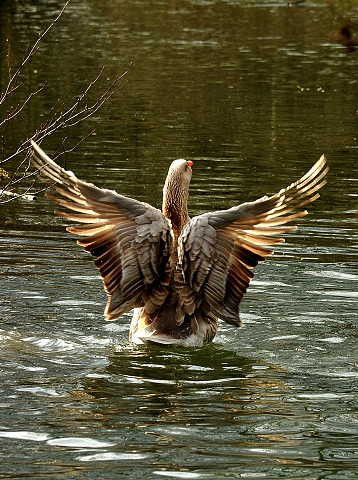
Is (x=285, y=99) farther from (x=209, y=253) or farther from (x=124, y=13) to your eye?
(x=124, y=13)

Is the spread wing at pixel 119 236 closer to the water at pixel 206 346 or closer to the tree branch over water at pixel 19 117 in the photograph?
the tree branch over water at pixel 19 117

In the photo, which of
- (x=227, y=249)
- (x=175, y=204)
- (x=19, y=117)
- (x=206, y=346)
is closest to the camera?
(x=227, y=249)

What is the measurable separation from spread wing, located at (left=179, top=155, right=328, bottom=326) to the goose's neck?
60cm

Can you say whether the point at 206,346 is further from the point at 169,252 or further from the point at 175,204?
the point at 175,204

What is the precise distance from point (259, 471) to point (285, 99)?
21749 mm

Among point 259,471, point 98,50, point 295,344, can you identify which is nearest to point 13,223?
point 295,344

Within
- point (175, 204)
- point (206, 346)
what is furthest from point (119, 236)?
point (206, 346)

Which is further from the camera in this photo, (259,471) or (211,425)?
(211,425)

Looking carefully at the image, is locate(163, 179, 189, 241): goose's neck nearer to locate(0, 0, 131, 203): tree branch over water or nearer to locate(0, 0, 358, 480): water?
locate(0, 0, 131, 203): tree branch over water

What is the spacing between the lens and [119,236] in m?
9.69

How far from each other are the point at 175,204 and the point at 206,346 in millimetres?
1358

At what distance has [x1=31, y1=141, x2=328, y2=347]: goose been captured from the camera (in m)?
9.59

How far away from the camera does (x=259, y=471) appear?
259 inches

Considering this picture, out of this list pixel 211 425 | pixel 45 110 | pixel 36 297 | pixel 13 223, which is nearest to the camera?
pixel 211 425
